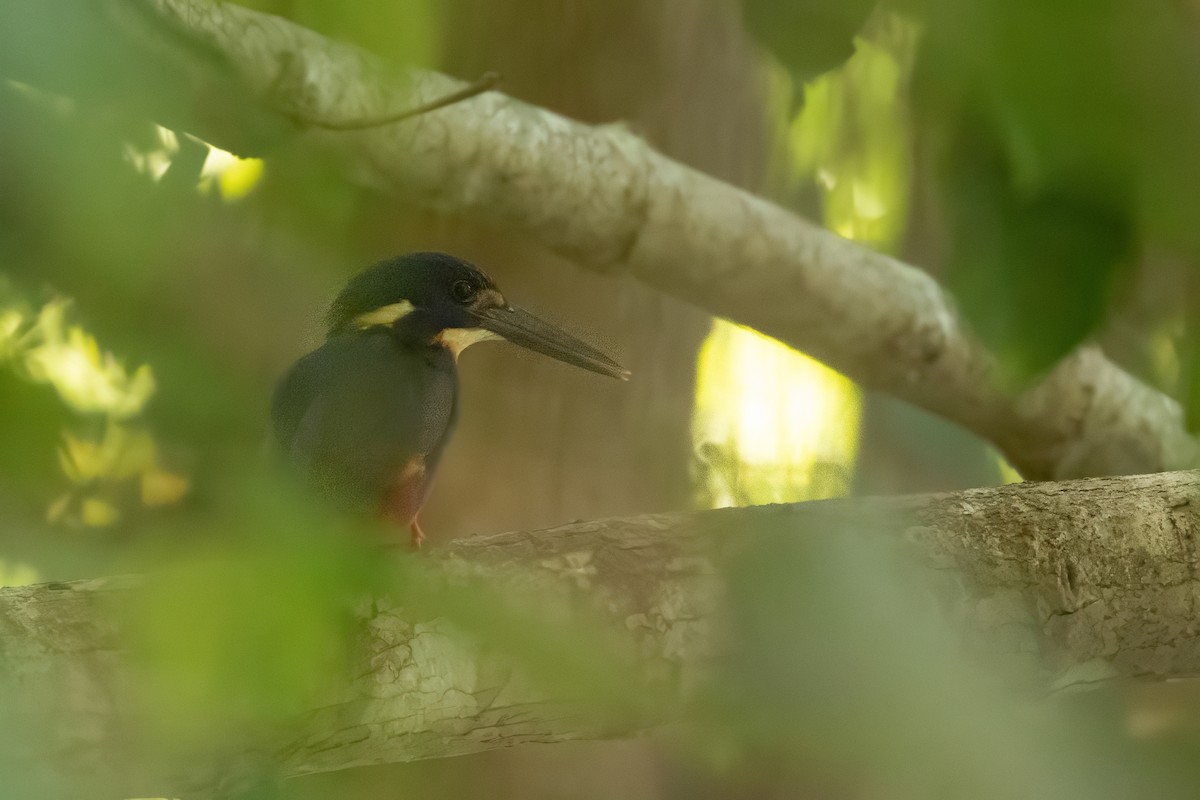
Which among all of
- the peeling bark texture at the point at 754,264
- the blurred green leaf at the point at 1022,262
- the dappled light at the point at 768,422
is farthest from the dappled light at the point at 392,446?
the dappled light at the point at 768,422

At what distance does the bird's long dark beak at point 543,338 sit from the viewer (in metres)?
0.50

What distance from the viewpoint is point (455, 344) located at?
0.55 metres

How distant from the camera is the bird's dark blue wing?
0.61 feet

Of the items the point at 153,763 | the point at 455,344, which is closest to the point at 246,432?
the point at 153,763

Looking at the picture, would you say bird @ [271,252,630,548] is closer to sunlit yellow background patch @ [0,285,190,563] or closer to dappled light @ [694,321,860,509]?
sunlit yellow background patch @ [0,285,190,563]

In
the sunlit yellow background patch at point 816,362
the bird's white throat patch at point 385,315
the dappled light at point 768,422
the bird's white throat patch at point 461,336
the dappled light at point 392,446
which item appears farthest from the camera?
the dappled light at point 768,422

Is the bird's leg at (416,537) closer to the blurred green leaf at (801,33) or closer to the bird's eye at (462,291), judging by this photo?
the blurred green leaf at (801,33)

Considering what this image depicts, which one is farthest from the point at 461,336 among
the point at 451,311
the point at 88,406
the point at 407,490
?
the point at 88,406

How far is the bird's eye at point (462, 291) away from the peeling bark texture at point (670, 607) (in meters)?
0.16

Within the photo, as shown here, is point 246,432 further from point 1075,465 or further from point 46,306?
point 1075,465

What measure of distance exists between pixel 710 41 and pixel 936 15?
2.24 feet

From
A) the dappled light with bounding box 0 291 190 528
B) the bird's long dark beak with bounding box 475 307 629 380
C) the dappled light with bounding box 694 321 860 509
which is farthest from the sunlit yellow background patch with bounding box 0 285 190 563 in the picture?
the dappled light with bounding box 694 321 860 509

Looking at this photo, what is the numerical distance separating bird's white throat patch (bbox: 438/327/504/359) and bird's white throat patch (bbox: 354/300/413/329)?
3 centimetres

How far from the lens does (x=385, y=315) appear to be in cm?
47
